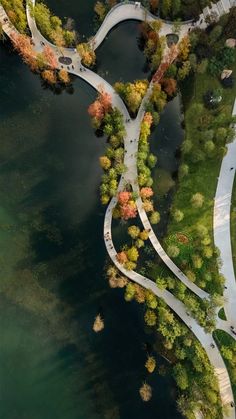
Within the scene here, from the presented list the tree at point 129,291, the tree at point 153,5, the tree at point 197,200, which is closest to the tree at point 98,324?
the tree at point 129,291

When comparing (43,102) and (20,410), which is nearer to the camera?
(20,410)

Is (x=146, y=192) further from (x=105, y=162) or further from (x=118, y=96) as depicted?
(x=118, y=96)

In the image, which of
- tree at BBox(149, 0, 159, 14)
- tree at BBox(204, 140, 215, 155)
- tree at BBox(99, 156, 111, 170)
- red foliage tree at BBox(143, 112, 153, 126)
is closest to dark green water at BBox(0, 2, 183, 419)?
tree at BBox(99, 156, 111, 170)

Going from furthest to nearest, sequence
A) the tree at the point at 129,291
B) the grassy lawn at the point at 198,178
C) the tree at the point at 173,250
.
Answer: the grassy lawn at the point at 198,178 < the tree at the point at 129,291 < the tree at the point at 173,250

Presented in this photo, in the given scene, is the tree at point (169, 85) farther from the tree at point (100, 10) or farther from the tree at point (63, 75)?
the tree at point (100, 10)

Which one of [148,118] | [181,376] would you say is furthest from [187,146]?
[181,376]

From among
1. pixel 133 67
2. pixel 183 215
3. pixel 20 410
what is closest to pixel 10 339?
pixel 20 410

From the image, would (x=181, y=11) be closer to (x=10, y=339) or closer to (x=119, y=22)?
(x=119, y=22)
